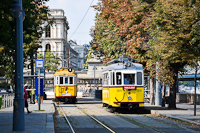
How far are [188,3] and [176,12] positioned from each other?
1.59 m

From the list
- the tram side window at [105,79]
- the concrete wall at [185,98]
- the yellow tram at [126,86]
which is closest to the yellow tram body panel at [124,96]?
the yellow tram at [126,86]

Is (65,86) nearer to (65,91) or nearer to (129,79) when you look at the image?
(65,91)

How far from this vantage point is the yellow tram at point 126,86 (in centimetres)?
2367

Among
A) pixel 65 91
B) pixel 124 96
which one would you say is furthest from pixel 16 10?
pixel 65 91

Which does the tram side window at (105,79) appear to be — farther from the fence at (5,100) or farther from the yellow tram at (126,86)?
the fence at (5,100)

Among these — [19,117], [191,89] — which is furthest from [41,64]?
[191,89]

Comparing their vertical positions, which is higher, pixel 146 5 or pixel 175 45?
pixel 146 5

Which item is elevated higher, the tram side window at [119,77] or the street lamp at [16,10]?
the street lamp at [16,10]

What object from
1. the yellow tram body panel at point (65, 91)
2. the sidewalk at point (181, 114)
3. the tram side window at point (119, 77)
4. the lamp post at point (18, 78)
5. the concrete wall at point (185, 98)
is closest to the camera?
the lamp post at point (18, 78)

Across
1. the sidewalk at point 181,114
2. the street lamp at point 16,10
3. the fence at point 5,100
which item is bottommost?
the sidewalk at point 181,114

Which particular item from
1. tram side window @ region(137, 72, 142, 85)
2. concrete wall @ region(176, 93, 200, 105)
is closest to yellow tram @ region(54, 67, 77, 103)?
concrete wall @ region(176, 93, 200, 105)

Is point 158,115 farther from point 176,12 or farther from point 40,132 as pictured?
point 40,132

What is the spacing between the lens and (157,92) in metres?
29.0

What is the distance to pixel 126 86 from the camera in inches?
932
